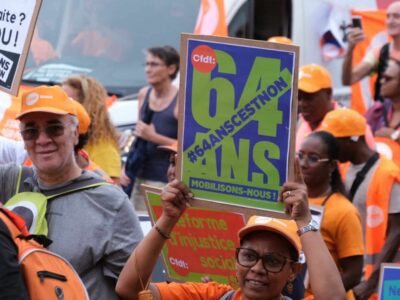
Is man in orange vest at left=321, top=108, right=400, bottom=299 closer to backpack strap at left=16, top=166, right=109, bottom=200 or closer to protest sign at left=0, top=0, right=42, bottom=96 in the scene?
backpack strap at left=16, top=166, right=109, bottom=200

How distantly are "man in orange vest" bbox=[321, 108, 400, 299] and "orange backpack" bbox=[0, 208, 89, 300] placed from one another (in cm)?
301

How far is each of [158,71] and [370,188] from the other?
A: 2866 millimetres

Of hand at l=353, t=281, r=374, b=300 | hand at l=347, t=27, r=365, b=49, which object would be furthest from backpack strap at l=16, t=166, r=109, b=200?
hand at l=347, t=27, r=365, b=49

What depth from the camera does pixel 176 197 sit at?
513 centimetres

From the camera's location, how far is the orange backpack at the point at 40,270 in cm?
468

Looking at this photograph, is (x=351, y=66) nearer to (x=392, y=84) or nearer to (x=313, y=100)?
(x=392, y=84)

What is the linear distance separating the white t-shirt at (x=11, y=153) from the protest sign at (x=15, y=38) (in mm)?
1010

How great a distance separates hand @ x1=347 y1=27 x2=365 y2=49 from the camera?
11297mm

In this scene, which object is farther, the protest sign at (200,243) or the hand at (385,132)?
the hand at (385,132)

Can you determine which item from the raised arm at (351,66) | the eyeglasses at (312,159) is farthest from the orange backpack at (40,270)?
the raised arm at (351,66)

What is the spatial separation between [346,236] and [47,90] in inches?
66.1

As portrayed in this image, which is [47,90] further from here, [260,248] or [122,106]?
[122,106]

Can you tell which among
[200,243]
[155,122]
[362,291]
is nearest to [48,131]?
[200,243]

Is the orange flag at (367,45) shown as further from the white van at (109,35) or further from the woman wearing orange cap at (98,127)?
the woman wearing orange cap at (98,127)
